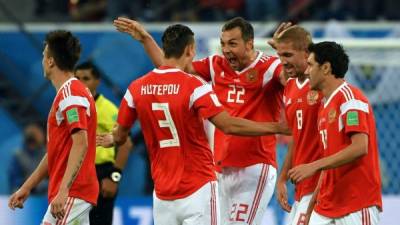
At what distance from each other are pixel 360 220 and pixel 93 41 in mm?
9496

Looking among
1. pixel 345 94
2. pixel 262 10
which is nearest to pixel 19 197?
pixel 345 94

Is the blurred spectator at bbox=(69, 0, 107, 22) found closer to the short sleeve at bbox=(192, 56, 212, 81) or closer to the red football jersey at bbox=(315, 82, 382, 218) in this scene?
the short sleeve at bbox=(192, 56, 212, 81)

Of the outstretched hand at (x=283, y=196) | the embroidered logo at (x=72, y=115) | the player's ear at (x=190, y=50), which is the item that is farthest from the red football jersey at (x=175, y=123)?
the outstretched hand at (x=283, y=196)

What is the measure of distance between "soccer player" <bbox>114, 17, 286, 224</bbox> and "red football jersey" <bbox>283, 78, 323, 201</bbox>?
1.93 feet

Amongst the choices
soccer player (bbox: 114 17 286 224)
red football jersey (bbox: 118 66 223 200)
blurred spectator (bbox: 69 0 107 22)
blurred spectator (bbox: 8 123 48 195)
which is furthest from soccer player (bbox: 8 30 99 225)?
blurred spectator (bbox: 69 0 107 22)

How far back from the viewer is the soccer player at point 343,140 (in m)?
7.90

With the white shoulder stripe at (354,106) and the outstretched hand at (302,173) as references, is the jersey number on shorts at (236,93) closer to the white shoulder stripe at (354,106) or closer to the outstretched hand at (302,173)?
the white shoulder stripe at (354,106)

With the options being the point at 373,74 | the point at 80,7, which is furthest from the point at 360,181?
the point at 80,7

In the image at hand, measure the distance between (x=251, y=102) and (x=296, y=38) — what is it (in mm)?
879

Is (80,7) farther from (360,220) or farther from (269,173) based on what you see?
(360,220)

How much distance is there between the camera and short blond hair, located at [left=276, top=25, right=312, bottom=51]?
8.94 m

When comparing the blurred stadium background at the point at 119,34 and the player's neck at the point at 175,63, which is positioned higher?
the player's neck at the point at 175,63

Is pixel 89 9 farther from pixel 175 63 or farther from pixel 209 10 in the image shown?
pixel 175 63

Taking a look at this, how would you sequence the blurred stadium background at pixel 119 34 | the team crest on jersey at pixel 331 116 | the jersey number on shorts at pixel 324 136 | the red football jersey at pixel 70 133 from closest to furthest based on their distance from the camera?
1. the team crest on jersey at pixel 331 116
2. the jersey number on shorts at pixel 324 136
3. the red football jersey at pixel 70 133
4. the blurred stadium background at pixel 119 34
